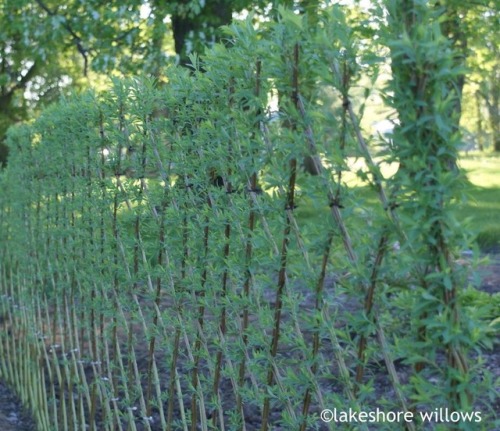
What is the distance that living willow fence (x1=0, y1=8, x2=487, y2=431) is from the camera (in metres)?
2.24

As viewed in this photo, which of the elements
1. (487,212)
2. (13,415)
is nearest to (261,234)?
(13,415)

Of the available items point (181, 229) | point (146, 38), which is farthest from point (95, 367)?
point (146, 38)

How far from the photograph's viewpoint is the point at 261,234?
3193 millimetres

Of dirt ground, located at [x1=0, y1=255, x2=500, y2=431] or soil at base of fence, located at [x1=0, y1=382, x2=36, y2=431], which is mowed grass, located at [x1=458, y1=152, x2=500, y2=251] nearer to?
dirt ground, located at [x1=0, y1=255, x2=500, y2=431]

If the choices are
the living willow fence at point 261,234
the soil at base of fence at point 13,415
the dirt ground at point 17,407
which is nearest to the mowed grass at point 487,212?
the dirt ground at point 17,407

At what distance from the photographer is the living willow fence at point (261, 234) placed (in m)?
2.24

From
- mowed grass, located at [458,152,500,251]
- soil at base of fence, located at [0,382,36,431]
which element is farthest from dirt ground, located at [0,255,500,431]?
mowed grass, located at [458,152,500,251]

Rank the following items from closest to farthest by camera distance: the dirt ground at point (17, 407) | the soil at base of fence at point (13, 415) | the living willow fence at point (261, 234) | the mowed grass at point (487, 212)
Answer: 1. the living willow fence at point (261, 234)
2. the dirt ground at point (17, 407)
3. the soil at base of fence at point (13, 415)
4. the mowed grass at point (487, 212)

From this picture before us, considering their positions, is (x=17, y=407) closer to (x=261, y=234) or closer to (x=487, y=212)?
(x=261, y=234)

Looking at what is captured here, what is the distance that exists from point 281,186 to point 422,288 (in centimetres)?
85

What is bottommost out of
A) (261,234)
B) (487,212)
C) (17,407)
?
(17,407)

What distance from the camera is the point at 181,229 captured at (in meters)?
4.04

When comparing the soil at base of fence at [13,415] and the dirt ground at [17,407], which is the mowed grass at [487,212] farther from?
the soil at base of fence at [13,415]

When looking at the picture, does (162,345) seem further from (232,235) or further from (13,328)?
(13,328)
